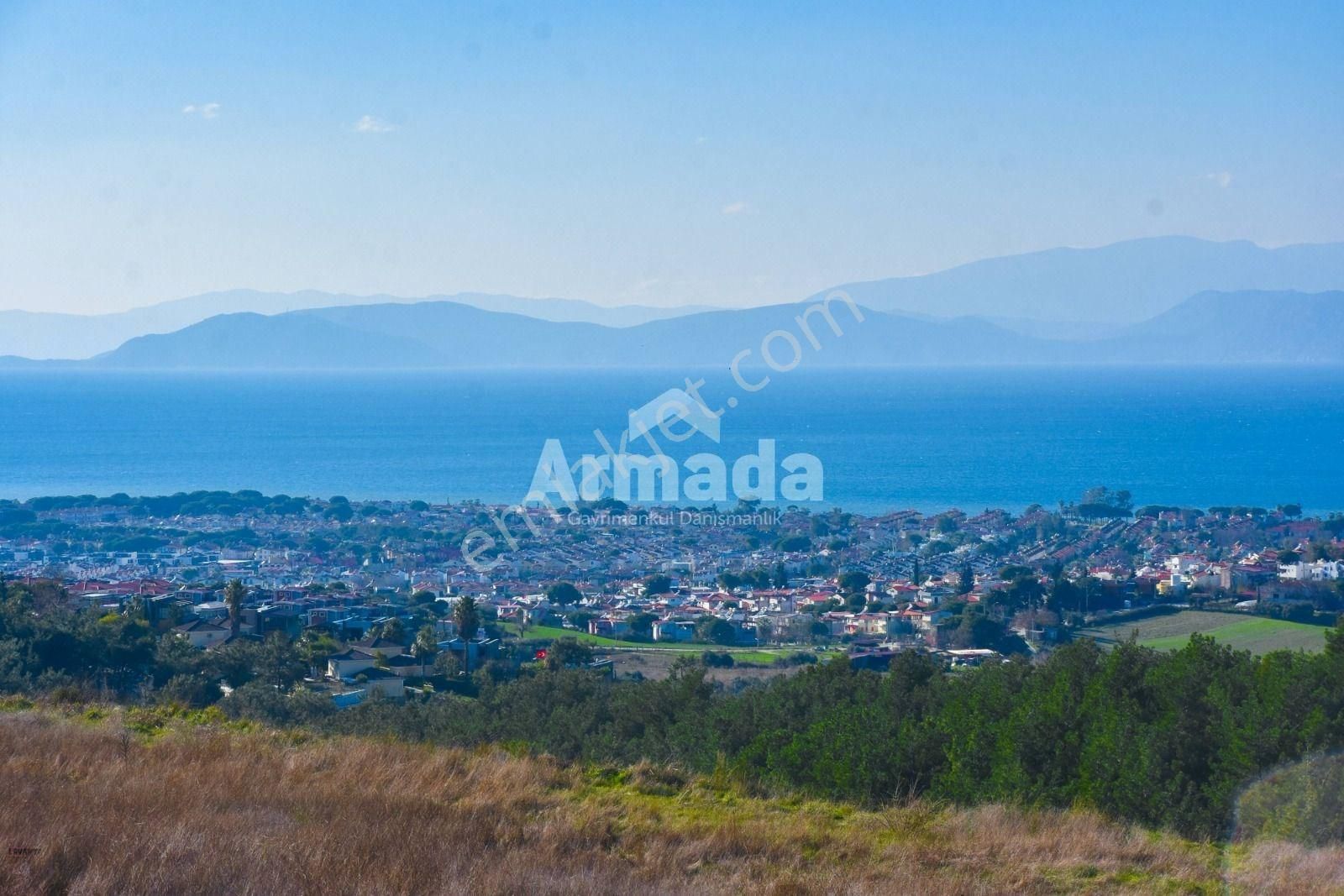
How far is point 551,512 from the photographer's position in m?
43.3

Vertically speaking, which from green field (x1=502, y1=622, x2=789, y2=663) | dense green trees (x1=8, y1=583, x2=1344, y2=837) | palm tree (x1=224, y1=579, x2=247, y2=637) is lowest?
green field (x1=502, y1=622, x2=789, y2=663)

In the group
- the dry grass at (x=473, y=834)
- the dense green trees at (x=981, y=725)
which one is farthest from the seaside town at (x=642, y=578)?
the dry grass at (x=473, y=834)

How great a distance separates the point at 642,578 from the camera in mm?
30625

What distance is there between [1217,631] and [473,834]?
18.6m

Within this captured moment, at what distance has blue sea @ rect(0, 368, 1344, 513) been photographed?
5456 centimetres

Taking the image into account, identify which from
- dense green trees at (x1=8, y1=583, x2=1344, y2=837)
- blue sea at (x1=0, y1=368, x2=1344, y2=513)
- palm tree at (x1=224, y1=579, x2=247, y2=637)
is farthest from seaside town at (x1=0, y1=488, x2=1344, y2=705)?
blue sea at (x1=0, y1=368, x2=1344, y2=513)

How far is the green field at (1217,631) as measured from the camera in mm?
18047

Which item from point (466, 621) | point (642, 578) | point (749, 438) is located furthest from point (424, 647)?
point (749, 438)

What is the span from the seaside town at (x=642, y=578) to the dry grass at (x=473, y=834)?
714 cm

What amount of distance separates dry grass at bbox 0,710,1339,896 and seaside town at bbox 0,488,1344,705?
23.4 ft

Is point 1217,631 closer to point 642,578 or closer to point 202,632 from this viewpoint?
point 642,578

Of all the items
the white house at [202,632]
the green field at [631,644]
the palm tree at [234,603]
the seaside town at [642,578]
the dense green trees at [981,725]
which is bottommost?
the green field at [631,644]

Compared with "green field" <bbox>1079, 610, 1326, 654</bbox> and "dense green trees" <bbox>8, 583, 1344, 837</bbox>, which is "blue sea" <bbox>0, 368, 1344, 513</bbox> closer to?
"green field" <bbox>1079, 610, 1326, 654</bbox>

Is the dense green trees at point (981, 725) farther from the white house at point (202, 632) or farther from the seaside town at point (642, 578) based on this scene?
the white house at point (202, 632)
